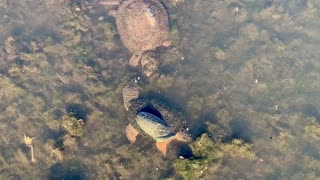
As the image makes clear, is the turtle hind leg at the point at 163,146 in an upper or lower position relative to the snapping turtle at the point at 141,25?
lower

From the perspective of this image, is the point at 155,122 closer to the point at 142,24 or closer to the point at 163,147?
the point at 163,147

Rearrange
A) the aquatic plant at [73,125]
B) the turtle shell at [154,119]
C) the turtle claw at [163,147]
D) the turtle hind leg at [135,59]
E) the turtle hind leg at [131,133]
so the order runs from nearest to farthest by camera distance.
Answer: the turtle shell at [154,119]
the turtle claw at [163,147]
the turtle hind leg at [131,133]
the aquatic plant at [73,125]
the turtle hind leg at [135,59]

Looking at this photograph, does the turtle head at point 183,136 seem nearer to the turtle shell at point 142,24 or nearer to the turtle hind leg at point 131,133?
the turtle hind leg at point 131,133

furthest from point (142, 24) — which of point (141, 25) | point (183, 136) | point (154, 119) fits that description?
point (183, 136)

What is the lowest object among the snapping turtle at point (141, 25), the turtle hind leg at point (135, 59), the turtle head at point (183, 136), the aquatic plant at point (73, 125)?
the aquatic plant at point (73, 125)

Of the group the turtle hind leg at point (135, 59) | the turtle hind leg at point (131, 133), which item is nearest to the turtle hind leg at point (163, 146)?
the turtle hind leg at point (131, 133)

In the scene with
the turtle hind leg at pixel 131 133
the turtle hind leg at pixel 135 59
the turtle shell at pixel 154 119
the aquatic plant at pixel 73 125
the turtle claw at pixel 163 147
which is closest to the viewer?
the turtle shell at pixel 154 119

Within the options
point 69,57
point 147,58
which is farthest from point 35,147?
point 147,58

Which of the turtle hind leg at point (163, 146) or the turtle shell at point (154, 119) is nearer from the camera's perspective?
the turtle shell at point (154, 119)
